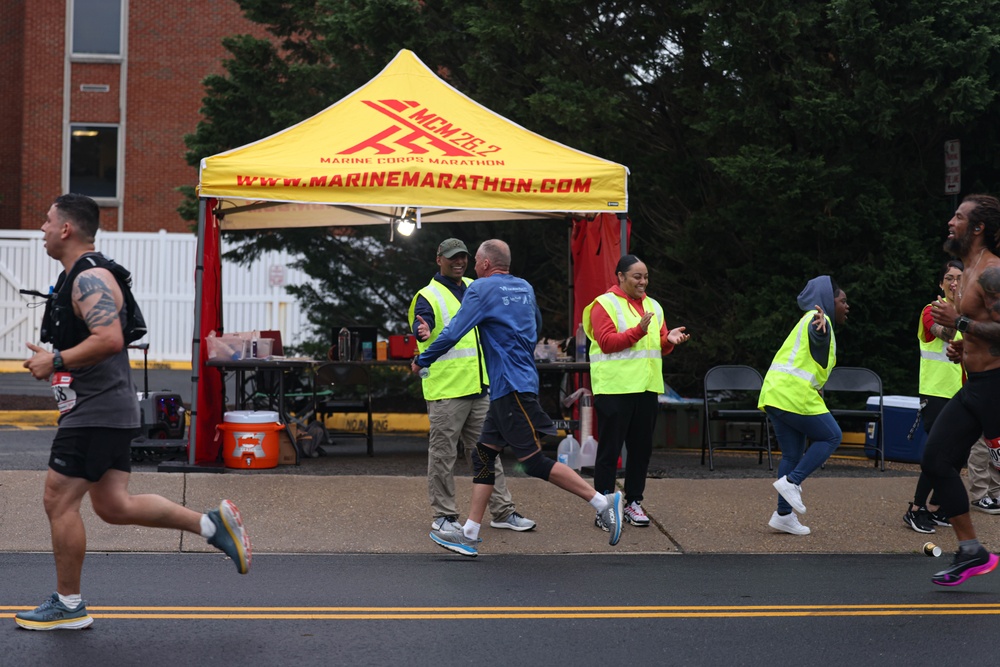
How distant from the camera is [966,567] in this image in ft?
21.0

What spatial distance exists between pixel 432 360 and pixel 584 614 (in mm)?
2185

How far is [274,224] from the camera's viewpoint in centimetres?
1327

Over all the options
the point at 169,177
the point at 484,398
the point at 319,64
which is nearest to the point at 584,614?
the point at 484,398

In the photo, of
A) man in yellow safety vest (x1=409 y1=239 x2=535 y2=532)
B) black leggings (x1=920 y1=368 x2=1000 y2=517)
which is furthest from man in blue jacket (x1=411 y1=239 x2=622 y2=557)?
black leggings (x1=920 y1=368 x2=1000 y2=517)

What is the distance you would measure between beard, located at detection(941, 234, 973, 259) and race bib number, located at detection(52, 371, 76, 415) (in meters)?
4.63

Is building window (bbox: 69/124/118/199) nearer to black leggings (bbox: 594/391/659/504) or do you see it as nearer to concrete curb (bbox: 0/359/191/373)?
concrete curb (bbox: 0/359/191/373)

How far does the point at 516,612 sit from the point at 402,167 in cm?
533

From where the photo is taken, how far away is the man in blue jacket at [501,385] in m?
7.42

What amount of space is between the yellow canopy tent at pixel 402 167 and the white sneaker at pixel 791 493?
345cm

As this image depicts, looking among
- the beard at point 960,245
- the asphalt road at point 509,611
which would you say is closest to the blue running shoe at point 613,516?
the asphalt road at point 509,611

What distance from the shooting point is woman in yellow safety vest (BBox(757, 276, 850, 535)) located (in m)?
8.23

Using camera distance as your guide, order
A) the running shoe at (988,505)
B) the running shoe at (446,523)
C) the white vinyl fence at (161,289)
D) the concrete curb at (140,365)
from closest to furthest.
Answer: the running shoe at (446,523) → the running shoe at (988,505) → the concrete curb at (140,365) → the white vinyl fence at (161,289)

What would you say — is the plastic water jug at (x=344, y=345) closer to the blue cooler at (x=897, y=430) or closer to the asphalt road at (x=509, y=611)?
the asphalt road at (x=509, y=611)

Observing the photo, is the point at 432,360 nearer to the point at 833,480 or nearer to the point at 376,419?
the point at 833,480
